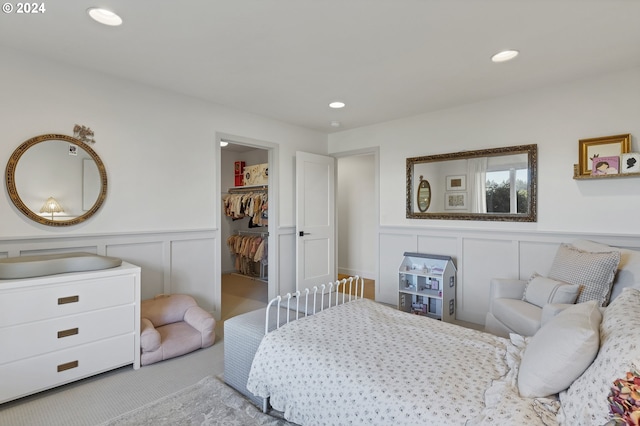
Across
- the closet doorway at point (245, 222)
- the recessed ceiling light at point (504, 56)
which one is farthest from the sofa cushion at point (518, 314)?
the closet doorway at point (245, 222)

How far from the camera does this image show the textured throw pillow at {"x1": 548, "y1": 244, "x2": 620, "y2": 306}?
2.31m

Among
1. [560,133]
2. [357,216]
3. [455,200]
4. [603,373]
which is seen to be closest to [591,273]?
[560,133]

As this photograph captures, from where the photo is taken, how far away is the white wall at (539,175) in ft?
9.21

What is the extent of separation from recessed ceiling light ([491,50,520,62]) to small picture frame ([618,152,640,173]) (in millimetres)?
1286

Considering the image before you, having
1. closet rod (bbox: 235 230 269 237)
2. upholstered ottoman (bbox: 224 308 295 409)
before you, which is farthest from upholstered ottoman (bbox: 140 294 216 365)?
closet rod (bbox: 235 230 269 237)

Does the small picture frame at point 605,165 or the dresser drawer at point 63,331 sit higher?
the small picture frame at point 605,165

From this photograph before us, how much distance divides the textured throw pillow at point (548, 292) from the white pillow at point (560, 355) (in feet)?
3.77

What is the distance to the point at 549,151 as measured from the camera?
3.15 metres

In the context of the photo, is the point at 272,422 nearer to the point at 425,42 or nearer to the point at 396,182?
the point at 425,42

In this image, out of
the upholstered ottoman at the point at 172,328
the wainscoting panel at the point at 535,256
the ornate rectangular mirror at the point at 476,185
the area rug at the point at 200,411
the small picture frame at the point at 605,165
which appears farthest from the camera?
the ornate rectangular mirror at the point at 476,185

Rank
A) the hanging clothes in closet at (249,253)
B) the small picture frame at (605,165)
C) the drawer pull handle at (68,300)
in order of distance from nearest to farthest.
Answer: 1. the drawer pull handle at (68,300)
2. the small picture frame at (605,165)
3. the hanging clothes in closet at (249,253)

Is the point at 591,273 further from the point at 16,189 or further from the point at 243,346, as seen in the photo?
the point at 16,189

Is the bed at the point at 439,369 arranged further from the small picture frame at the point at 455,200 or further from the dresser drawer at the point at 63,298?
the small picture frame at the point at 455,200

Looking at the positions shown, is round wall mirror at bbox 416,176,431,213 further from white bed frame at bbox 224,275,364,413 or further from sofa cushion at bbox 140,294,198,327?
sofa cushion at bbox 140,294,198,327
